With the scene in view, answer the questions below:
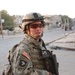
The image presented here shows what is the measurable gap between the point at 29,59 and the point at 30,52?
9cm

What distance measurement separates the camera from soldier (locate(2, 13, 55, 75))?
2500mm

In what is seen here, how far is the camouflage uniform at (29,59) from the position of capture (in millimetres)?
2498

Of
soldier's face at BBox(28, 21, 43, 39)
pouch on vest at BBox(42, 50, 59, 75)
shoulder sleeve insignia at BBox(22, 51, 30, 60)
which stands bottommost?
pouch on vest at BBox(42, 50, 59, 75)

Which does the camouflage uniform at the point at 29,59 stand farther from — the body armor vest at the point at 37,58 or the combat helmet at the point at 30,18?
the combat helmet at the point at 30,18

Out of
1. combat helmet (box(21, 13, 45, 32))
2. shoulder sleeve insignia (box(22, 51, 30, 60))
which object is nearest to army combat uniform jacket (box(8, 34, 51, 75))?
shoulder sleeve insignia (box(22, 51, 30, 60))

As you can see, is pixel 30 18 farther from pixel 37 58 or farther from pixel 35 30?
pixel 37 58

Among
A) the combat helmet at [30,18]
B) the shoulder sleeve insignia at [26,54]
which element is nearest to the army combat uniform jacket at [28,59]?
the shoulder sleeve insignia at [26,54]

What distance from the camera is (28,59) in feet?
8.27

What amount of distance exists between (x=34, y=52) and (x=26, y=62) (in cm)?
18

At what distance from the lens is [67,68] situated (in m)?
10.5

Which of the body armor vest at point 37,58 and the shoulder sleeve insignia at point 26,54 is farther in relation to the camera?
the body armor vest at point 37,58

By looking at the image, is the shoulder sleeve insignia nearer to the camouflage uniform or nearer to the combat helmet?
the camouflage uniform

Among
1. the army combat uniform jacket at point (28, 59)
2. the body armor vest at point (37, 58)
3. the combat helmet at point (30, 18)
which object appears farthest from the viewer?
the combat helmet at point (30, 18)

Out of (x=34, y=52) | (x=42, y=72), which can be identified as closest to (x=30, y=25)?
(x=34, y=52)
